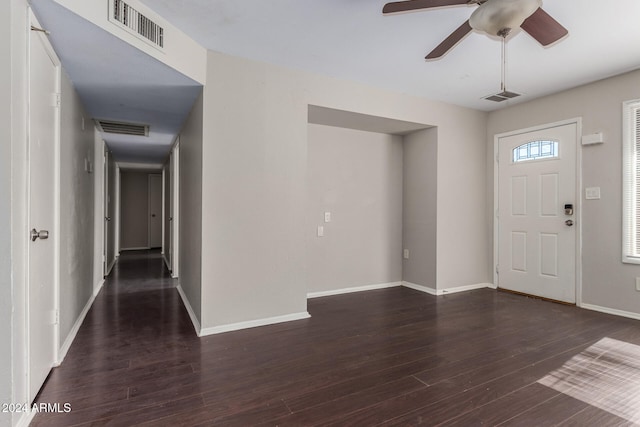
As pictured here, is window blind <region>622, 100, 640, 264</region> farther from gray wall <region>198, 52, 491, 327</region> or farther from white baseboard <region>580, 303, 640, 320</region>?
gray wall <region>198, 52, 491, 327</region>

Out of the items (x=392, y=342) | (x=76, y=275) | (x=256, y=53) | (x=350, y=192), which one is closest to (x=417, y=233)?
(x=350, y=192)

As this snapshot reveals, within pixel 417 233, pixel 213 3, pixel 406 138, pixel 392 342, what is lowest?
pixel 392 342

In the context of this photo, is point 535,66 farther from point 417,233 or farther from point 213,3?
point 213,3

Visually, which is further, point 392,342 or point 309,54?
point 309,54

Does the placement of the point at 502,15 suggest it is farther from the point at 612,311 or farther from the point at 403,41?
the point at 612,311

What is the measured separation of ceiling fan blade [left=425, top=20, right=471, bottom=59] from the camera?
2.03m

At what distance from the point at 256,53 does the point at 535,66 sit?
2.77 meters

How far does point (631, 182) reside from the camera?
337cm

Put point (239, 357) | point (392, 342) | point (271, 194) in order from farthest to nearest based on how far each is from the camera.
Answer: point (271, 194)
point (392, 342)
point (239, 357)

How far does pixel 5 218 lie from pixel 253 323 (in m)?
2.08

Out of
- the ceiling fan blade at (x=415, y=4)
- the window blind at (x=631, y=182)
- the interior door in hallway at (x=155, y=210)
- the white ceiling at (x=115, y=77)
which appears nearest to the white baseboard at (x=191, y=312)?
the white ceiling at (x=115, y=77)

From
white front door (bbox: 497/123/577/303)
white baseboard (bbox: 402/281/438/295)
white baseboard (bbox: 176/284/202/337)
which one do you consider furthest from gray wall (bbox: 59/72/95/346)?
white front door (bbox: 497/123/577/303)

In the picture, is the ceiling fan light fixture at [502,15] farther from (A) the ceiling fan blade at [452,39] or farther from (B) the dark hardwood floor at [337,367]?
(B) the dark hardwood floor at [337,367]

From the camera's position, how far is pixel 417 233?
15.0ft
